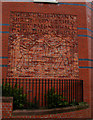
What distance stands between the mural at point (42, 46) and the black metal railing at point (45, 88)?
0.33 meters

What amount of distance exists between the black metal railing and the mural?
0.33 m

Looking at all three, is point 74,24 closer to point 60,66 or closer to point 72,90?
point 60,66

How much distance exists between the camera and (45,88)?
8109mm

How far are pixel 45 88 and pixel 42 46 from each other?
7.08 feet

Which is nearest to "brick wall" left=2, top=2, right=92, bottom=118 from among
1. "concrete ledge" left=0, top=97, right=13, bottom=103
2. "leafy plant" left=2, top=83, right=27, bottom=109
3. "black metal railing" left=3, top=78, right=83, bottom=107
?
"black metal railing" left=3, top=78, right=83, bottom=107

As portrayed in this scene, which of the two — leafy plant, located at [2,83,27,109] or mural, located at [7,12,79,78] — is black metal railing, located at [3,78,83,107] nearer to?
leafy plant, located at [2,83,27,109]

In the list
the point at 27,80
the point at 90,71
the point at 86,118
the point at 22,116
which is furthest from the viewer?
the point at 90,71

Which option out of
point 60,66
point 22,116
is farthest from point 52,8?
point 22,116

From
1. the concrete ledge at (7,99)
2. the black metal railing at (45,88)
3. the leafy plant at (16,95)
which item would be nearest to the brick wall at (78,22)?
the black metal railing at (45,88)

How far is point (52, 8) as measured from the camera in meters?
9.26

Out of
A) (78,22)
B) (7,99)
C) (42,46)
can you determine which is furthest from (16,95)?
(78,22)

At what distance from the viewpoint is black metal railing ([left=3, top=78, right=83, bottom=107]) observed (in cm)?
814

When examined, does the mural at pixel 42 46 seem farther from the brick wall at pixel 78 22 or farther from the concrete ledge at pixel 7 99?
the concrete ledge at pixel 7 99

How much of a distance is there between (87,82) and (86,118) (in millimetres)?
1933
